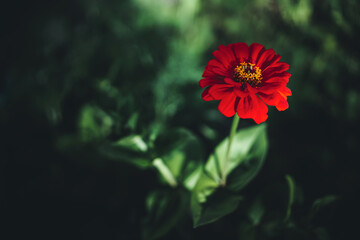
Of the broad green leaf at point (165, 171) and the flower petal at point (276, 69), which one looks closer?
the flower petal at point (276, 69)

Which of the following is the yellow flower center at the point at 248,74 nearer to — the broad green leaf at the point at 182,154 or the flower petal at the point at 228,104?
the flower petal at the point at 228,104

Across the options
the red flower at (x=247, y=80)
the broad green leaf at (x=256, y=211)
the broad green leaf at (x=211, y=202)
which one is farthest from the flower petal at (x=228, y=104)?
the broad green leaf at (x=256, y=211)

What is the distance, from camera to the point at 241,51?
1.39ft

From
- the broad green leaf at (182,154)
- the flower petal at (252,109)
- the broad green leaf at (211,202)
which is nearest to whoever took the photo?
the flower petal at (252,109)

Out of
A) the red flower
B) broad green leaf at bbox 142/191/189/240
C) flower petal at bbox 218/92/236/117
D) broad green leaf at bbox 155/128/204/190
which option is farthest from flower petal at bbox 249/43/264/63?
broad green leaf at bbox 142/191/189/240

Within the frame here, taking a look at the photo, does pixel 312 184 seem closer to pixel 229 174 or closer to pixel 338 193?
pixel 338 193

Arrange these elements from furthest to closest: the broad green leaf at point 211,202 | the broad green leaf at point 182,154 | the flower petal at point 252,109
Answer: the broad green leaf at point 182,154
the broad green leaf at point 211,202
the flower petal at point 252,109

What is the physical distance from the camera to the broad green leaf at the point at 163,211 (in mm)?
522

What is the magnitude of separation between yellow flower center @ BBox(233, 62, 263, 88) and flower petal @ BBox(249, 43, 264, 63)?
0.01 m

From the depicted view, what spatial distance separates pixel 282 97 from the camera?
39cm

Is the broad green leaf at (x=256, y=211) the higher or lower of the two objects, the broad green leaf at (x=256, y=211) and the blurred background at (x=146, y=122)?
the lower

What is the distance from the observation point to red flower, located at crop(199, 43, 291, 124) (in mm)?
369

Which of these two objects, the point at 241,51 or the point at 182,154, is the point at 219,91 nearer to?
the point at 241,51

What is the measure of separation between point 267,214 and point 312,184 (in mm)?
228
